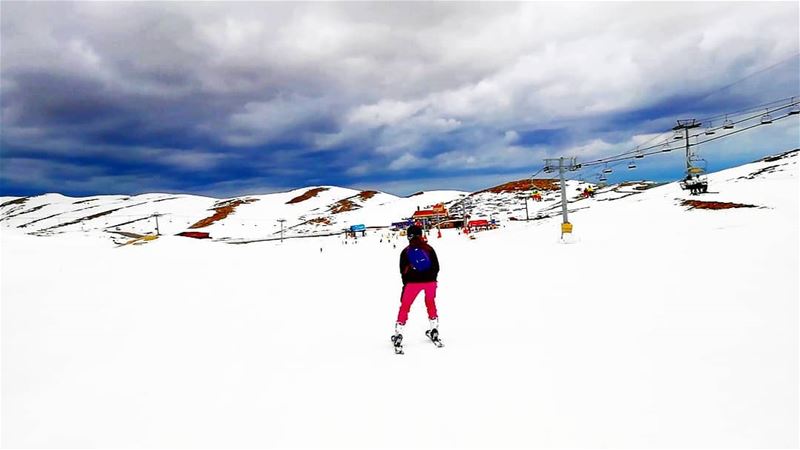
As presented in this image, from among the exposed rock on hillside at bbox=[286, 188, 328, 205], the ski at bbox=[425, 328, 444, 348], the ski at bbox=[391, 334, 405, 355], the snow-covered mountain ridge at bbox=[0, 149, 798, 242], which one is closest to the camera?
the ski at bbox=[391, 334, 405, 355]

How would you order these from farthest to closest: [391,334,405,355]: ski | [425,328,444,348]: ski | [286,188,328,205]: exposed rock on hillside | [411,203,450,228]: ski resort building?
[286,188,328,205]: exposed rock on hillside, [411,203,450,228]: ski resort building, [425,328,444,348]: ski, [391,334,405,355]: ski

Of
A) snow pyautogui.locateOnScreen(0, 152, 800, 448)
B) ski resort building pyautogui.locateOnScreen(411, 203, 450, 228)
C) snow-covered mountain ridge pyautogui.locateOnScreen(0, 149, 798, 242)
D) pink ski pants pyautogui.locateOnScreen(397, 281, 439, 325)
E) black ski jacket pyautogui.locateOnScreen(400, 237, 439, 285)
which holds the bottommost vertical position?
snow pyautogui.locateOnScreen(0, 152, 800, 448)

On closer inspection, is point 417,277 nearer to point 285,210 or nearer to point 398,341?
point 398,341

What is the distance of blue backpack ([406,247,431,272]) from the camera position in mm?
6508

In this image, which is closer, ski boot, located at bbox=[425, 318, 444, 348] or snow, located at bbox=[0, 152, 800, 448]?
snow, located at bbox=[0, 152, 800, 448]

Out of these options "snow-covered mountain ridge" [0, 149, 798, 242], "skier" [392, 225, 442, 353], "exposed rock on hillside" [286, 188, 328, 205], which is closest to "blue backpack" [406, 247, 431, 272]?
"skier" [392, 225, 442, 353]

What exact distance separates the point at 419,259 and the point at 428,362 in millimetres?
1660

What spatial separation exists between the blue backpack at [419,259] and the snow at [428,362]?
1.37 metres

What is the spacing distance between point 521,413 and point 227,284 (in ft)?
42.9

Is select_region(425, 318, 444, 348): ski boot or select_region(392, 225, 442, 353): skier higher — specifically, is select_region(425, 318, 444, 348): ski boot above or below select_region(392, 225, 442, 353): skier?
below

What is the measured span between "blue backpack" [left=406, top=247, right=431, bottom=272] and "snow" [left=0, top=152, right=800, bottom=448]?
1.37 meters

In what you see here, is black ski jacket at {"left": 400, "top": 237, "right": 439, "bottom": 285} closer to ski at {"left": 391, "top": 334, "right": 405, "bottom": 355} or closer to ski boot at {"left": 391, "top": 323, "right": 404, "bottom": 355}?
ski boot at {"left": 391, "top": 323, "right": 404, "bottom": 355}

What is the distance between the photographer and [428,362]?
5730 millimetres

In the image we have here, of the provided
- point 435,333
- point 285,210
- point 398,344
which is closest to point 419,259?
point 435,333
